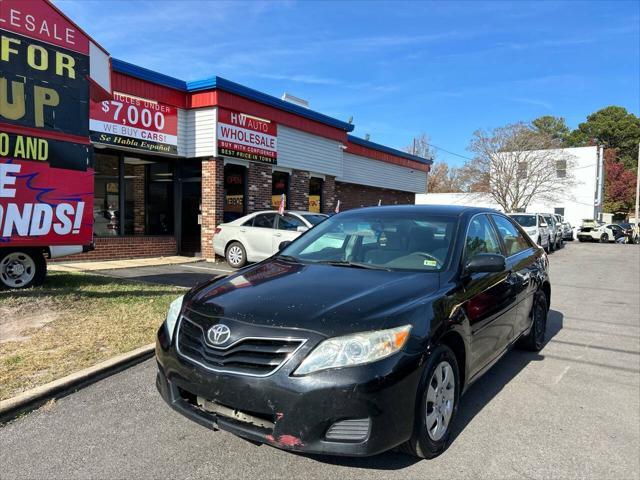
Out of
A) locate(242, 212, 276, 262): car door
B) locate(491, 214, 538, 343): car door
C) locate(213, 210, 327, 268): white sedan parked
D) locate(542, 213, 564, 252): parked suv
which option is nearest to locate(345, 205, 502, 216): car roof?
locate(491, 214, 538, 343): car door

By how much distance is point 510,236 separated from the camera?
5027 mm

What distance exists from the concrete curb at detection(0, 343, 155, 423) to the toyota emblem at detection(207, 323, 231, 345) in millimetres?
1816

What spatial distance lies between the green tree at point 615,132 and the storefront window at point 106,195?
61.3m

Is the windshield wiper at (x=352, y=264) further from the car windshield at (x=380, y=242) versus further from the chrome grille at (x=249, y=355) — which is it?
the chrome grille at (x=249, y=355)

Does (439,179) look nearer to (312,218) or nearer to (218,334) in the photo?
(312,218)

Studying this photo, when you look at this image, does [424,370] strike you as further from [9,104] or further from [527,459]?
[9,104]

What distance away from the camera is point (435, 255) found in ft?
12.0

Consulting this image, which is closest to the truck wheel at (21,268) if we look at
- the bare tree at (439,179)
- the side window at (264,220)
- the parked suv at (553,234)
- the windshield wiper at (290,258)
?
the side window at (264,220)

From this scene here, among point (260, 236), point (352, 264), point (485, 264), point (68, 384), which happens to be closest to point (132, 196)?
point (260, 236)

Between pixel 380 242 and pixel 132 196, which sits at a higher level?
pixel 132 196

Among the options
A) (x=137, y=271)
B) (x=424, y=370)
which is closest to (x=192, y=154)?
(x=137, y=271)

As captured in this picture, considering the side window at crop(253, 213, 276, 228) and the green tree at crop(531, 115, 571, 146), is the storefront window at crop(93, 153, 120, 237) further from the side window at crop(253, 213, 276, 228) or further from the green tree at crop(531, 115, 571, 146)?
the green tree at crop(531, 115, 571, 146)

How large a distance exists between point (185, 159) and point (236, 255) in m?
3.87

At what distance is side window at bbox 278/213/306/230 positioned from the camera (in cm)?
1136
